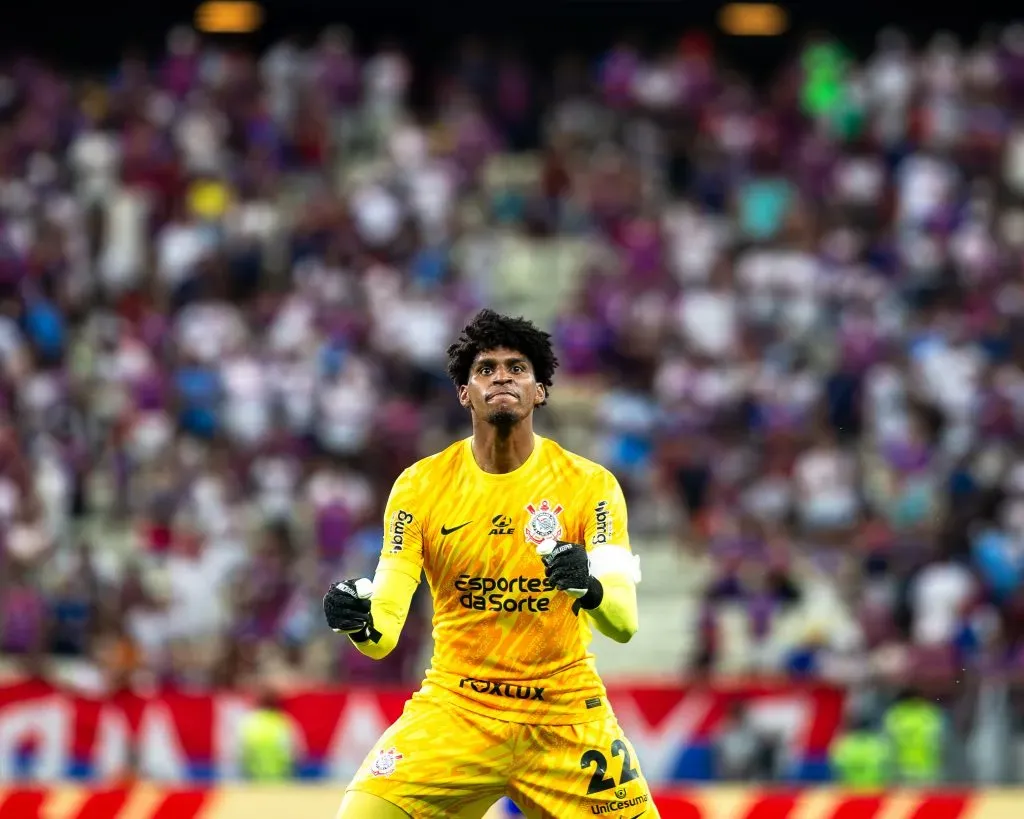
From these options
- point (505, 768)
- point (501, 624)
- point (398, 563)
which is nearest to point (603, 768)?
point (505, 768)

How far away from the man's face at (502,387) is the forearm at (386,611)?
72 centimetres

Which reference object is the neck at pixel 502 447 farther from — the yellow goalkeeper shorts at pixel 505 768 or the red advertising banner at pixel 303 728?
the red advertising banner at pixel 303 728

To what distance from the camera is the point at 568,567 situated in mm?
6863

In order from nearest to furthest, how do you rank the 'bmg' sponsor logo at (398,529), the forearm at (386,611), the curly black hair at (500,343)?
the forearm at (386,611)
the curly black hair at (500,343)
the 'bmg' sponsor logo at (398,529)

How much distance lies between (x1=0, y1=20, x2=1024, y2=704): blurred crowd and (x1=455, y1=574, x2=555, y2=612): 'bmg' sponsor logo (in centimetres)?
810

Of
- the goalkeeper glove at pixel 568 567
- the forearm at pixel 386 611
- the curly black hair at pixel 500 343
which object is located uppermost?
the curly black hair at pixel 500 343

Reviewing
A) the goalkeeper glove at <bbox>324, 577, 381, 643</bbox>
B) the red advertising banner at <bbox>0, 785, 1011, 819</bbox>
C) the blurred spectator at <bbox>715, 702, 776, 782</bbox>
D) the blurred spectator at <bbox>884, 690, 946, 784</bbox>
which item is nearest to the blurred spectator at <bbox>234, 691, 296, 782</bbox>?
the red advertising banner at <bbox>0, 785, 1011, 819</bbox>

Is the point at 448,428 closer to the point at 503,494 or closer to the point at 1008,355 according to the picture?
the point at 1008,355

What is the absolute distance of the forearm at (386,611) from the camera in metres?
7.42

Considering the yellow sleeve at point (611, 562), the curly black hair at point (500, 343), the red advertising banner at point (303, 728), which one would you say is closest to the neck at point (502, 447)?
the curly black hair at point (500, 343)

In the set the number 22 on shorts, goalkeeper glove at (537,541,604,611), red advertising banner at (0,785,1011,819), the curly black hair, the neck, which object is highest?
the curly black hair

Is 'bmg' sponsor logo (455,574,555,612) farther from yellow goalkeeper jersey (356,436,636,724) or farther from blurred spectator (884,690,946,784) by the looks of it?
blurred spectator (884,690,946,784)

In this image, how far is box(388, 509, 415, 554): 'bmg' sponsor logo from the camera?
7.83 m

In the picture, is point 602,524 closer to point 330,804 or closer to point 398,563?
point 398,563
